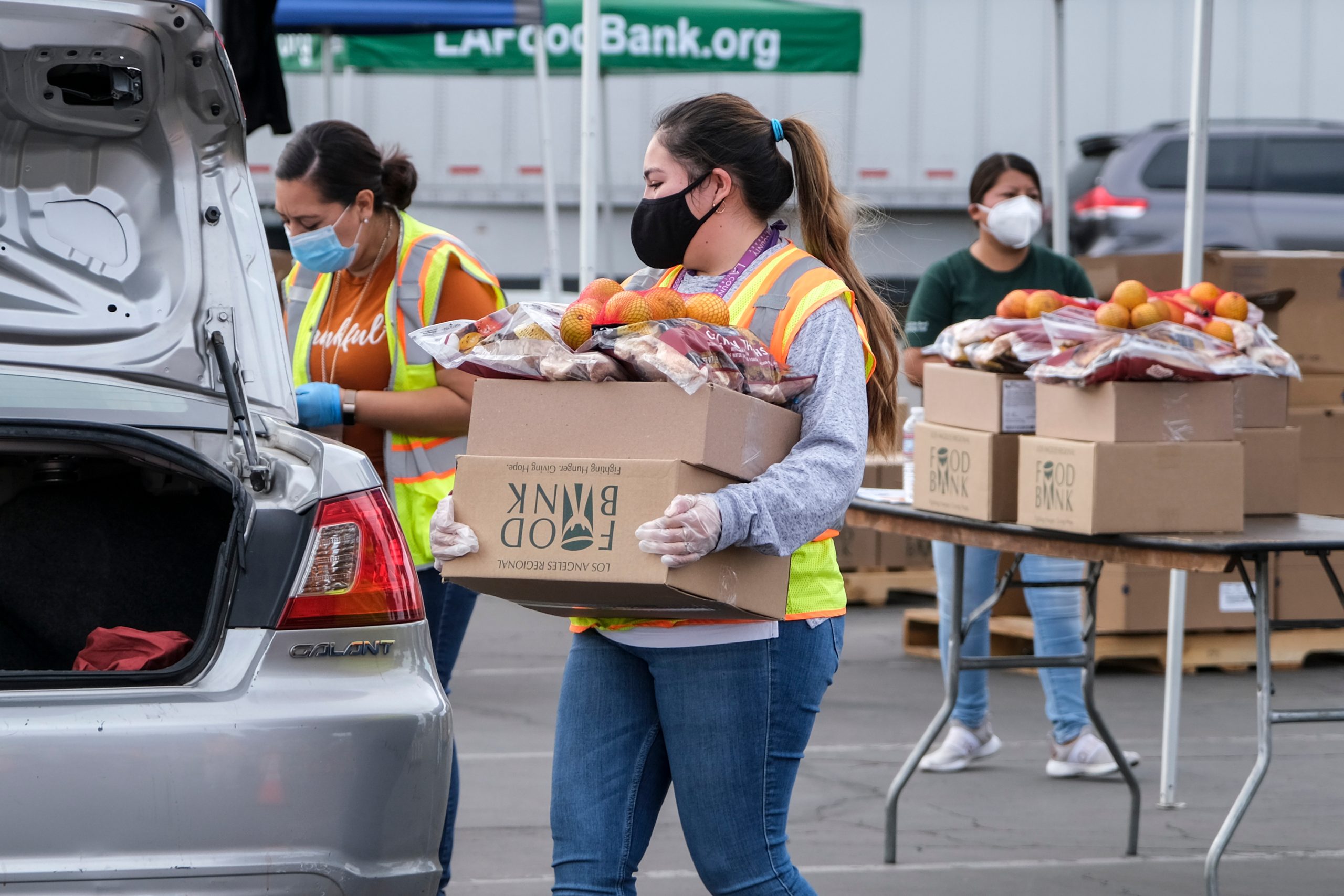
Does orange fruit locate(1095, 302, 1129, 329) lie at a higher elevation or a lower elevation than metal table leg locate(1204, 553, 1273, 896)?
higher

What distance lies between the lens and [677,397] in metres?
2.33

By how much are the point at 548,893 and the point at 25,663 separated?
A: 145 cm

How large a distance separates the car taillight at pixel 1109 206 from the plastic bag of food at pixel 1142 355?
28.6ft

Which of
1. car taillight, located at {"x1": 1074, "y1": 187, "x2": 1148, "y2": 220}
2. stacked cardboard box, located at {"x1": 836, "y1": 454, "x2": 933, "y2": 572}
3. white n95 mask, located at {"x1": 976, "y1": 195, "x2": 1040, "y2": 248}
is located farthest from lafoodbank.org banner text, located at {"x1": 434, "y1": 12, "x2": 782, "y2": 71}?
white n95 mask, located at {"x1": 976, "y1": 195, "x2": 1040, "y2": 248}

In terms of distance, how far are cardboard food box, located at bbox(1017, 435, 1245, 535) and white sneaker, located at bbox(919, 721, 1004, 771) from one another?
1.53m

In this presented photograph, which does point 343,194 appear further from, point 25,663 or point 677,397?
point 677,397

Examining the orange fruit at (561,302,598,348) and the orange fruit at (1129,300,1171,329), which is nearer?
the orange fruit at (561,302,598,348)

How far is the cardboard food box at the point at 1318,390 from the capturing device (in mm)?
6988

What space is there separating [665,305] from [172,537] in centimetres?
122

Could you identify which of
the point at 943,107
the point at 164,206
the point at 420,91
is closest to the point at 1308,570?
the point at 164,206

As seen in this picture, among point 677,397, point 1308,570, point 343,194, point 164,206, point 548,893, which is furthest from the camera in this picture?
point 1308,570

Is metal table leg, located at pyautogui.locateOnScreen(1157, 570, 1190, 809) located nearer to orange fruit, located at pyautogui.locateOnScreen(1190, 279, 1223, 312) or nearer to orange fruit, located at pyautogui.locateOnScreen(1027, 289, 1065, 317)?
orange fruit, located at pyautogui.locateOnScreen(1190, 279, 1223, 312)

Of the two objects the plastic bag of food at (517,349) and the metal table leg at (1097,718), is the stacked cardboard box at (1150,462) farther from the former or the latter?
the plastic bag of food at (517,349)

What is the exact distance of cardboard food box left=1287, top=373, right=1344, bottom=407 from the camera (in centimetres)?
699
